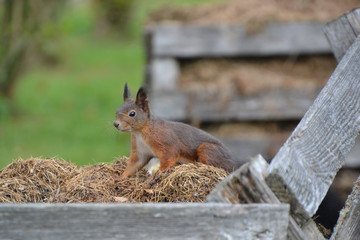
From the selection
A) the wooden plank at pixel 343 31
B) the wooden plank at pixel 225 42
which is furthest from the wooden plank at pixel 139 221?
the wooden plank at pixel 225 42

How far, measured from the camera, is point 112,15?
792 inches

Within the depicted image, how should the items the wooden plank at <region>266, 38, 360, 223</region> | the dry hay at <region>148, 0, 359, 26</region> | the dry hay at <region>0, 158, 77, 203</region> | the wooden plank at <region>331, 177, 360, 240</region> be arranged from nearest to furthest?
the wooden plank at <region>266, 38, 360, 223</region> < the wooden plank at <region>331, 177, 360, 240</region> < the dry hay at <region>0, 158, 77, 203</region> < the dry hay at <region>148, 0, 359, 26</region>

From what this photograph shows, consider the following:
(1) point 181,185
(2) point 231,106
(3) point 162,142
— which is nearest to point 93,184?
(1) point 181,185

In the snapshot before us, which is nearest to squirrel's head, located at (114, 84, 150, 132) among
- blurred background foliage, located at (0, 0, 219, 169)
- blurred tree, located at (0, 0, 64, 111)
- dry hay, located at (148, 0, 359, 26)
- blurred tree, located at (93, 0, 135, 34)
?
blurred background foliage, located at (0, 0, 219, 169)

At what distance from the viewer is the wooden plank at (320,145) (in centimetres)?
288

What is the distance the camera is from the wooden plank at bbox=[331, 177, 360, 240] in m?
3.47

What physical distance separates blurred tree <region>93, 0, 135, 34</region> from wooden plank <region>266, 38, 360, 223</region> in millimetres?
16388

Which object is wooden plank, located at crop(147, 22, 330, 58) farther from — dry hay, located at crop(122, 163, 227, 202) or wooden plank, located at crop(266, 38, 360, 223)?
dry hay, located at crop(122, 163, 227, 202)

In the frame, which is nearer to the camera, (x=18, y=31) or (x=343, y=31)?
(x=343, y=31)

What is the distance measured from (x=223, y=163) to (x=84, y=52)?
48.5 feet

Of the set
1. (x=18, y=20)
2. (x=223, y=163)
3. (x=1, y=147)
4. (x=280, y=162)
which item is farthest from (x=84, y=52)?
(x=280, y=162)

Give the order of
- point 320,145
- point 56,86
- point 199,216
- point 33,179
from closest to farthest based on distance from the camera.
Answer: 1. point 199,216
2. point 320,145
3. point 33,179
4. point 56,86

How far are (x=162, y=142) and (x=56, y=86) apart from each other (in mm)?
10721

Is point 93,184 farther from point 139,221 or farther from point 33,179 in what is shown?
point 139,221
